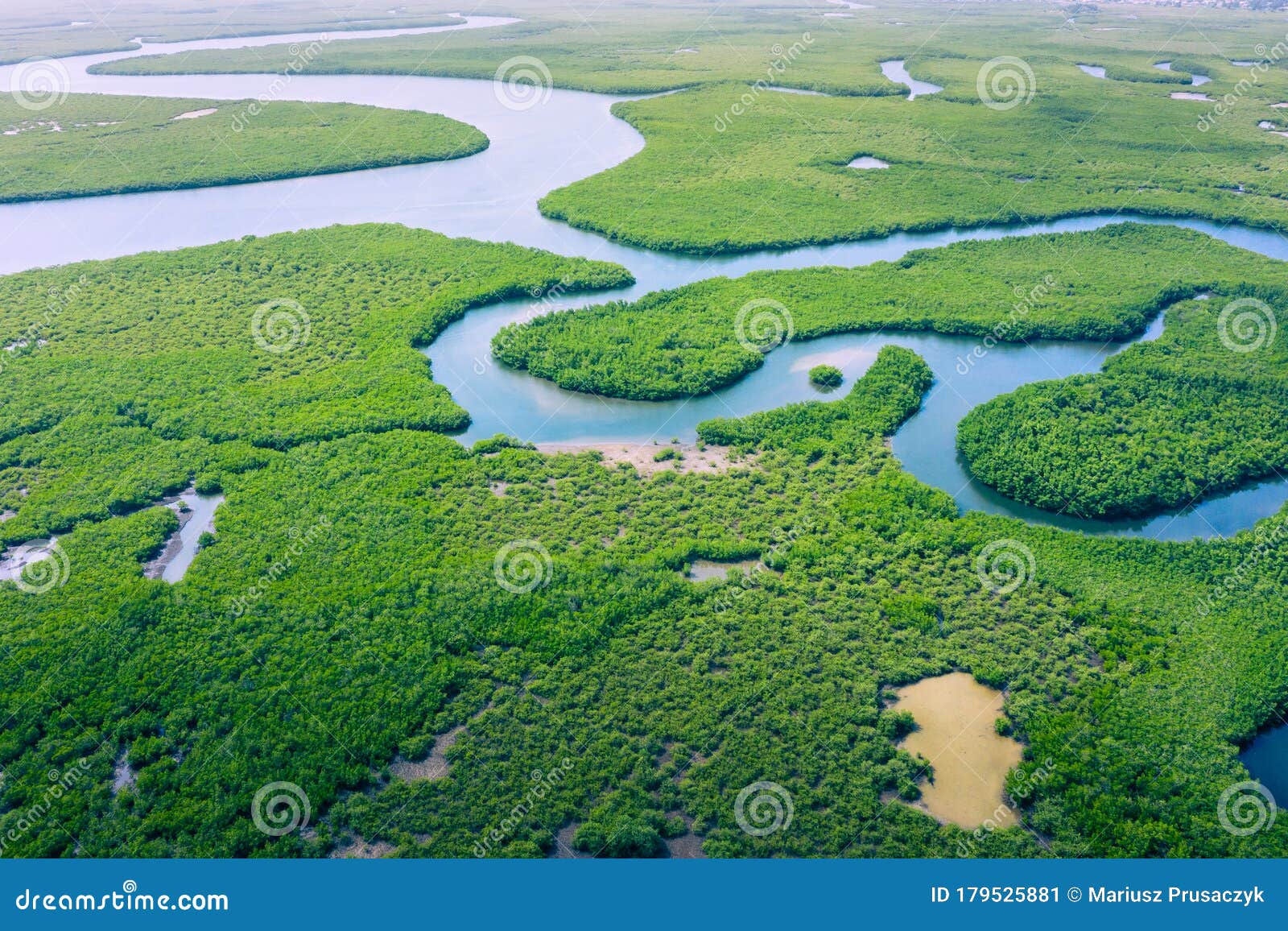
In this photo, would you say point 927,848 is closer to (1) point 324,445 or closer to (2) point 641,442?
(2) point 641,442

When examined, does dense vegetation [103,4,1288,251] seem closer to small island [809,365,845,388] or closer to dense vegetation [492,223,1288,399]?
dense vegetation [492,223,1288,399]

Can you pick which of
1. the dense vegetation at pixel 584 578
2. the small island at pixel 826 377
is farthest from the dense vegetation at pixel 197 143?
the small island at pixel 826 377

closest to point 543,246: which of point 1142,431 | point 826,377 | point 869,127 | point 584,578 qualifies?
point 826,377

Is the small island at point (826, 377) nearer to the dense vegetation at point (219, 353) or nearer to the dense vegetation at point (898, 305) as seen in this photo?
the dense vegetation at point (898, 305)

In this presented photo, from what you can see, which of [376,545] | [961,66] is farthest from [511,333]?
[961,66]

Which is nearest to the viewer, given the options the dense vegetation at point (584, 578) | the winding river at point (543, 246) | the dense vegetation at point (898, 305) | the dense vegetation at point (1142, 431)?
the dense vegetation at point (584, 578)

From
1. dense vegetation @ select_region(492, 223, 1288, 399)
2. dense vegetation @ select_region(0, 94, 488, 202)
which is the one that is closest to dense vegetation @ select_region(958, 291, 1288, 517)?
dense vegetation @ select_region(492, 223, 1288, 399)
